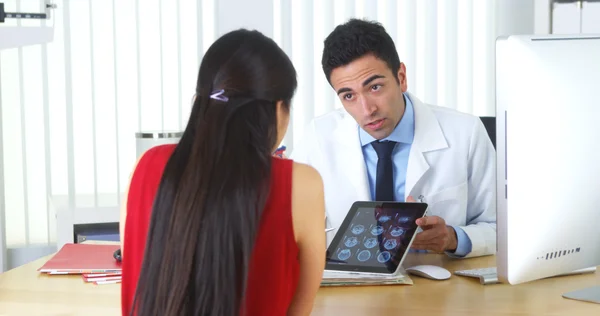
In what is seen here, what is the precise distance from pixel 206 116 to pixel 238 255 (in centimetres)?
24

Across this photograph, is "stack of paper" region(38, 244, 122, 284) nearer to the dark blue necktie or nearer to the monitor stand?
the dark blue necktie

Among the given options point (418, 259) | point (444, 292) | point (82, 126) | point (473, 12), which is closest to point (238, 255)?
point (444, 292)

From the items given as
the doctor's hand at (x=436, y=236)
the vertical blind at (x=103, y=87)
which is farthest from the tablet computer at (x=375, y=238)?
the vertical blind at (x=103, y=87)

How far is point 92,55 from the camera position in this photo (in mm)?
3609

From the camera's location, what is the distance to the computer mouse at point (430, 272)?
1875 mm

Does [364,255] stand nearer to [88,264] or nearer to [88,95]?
[88,264]

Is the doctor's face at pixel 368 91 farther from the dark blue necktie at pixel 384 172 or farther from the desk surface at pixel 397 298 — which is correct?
the desk surface at pixel 397 298

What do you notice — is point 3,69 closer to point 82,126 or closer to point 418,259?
point 82,126

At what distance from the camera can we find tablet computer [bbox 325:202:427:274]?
186 centimetres

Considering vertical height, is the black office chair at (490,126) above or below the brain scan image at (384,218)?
above

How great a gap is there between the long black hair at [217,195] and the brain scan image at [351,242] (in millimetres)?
647

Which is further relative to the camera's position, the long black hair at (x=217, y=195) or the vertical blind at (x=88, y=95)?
the vertical blind at (x=88, y=95)

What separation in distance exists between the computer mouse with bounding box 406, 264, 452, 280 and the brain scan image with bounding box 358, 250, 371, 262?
0.38 feet

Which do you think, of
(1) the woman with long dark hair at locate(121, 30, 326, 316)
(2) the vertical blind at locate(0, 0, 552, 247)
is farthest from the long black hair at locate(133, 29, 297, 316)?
(2) the vertical blind at locate(0, 0, 552, 247)
